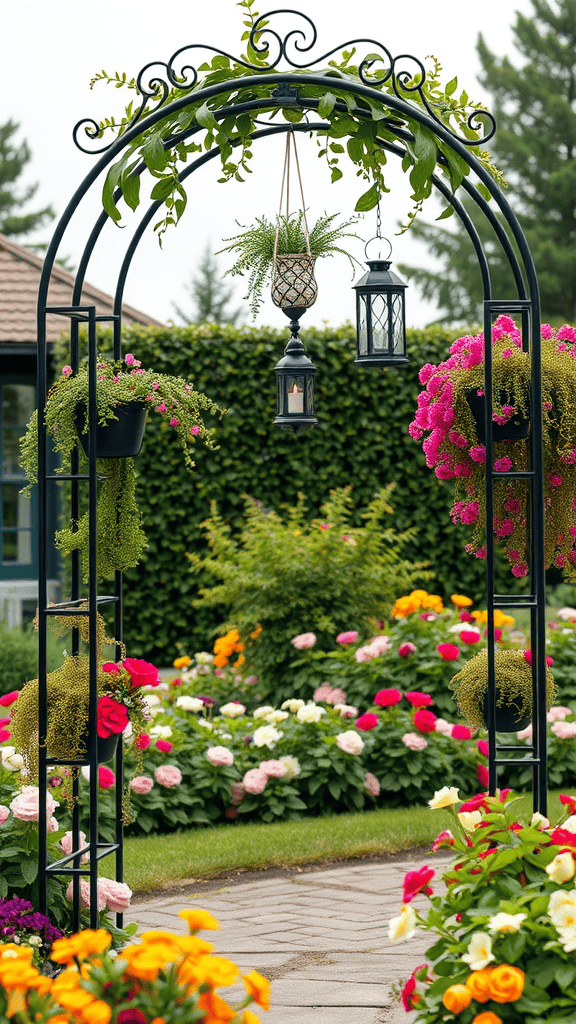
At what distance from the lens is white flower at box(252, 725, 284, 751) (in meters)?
5.51

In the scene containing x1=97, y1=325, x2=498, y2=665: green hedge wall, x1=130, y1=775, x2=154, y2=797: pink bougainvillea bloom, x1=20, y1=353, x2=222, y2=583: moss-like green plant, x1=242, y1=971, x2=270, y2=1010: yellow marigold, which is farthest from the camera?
x1=97, y1=325, x2=498, y2=665: green hedge wall

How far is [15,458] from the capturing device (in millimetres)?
11906

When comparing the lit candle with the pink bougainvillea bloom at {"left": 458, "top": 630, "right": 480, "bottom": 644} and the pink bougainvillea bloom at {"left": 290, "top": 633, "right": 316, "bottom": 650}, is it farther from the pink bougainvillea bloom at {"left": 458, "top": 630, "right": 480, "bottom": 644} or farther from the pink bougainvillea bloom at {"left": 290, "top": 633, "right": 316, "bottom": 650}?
the pink bougainvillea bloom at {"left": 290, "top": 633, "right": 316, "bottom": 650}

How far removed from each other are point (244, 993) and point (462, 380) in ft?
6.44

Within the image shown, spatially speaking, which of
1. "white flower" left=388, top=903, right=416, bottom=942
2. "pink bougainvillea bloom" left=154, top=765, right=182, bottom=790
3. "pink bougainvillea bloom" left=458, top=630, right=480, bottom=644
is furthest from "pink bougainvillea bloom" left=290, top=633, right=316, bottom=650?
"white flower" left=388, top=903, right=416, bottom=942

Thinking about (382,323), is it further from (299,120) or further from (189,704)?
(189,704)

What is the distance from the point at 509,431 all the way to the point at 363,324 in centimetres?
77

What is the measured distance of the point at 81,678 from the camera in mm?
3494

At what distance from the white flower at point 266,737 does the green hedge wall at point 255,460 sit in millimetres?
3133

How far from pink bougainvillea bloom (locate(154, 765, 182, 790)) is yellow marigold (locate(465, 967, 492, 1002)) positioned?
3287 millimetres

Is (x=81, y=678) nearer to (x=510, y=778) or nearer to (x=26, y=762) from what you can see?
(x=26, y=762)

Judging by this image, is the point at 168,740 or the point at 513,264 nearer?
the point at 513,264

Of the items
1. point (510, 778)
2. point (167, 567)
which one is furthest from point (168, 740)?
point (167, 567)

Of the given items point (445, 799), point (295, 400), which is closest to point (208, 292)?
point (295, 400)
